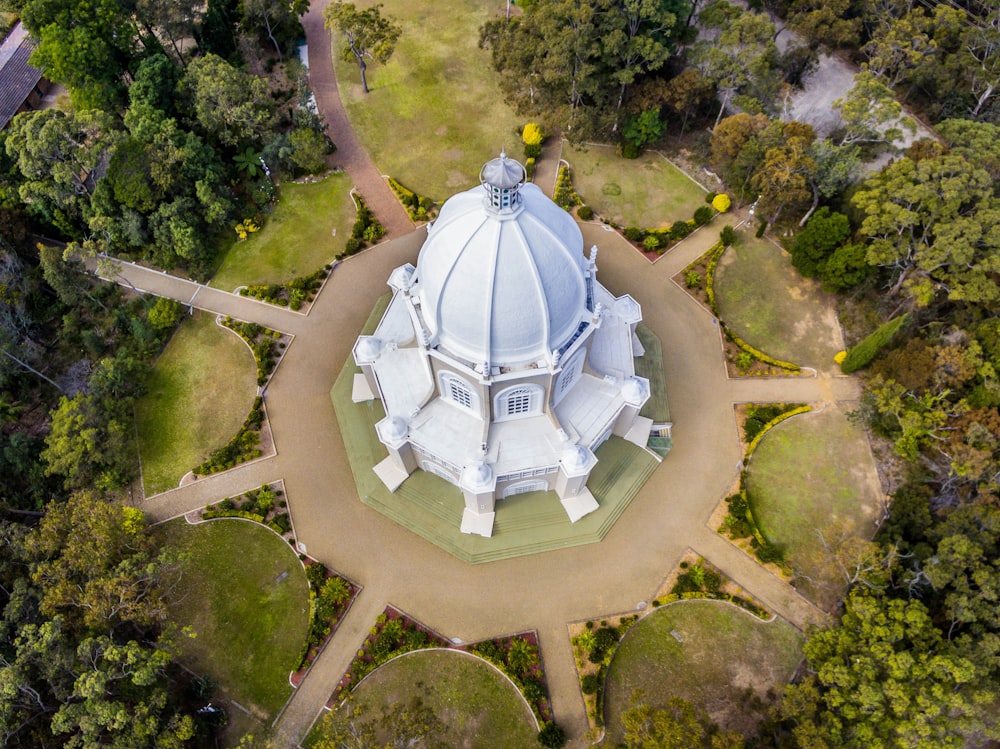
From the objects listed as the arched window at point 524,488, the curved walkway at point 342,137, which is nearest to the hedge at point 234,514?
the arched window at point 524,488

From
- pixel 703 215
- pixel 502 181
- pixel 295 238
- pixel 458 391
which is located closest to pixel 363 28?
pixel 295 238

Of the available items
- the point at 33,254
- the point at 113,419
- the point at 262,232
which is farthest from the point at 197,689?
the point at 33,254

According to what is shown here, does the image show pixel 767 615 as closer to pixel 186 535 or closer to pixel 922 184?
pixel 922 184

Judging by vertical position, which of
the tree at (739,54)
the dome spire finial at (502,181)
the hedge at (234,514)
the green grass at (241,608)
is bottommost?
the green grass at (241,608)

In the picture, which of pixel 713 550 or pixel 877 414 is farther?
pixel 877 414

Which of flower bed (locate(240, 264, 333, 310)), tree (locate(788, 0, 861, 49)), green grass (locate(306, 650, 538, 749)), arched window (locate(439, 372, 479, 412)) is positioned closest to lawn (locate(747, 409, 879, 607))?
green grass (locate(306, 650, 538, 749))

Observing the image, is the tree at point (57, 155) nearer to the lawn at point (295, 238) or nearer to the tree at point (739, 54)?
the lawn at point (295, 238)
